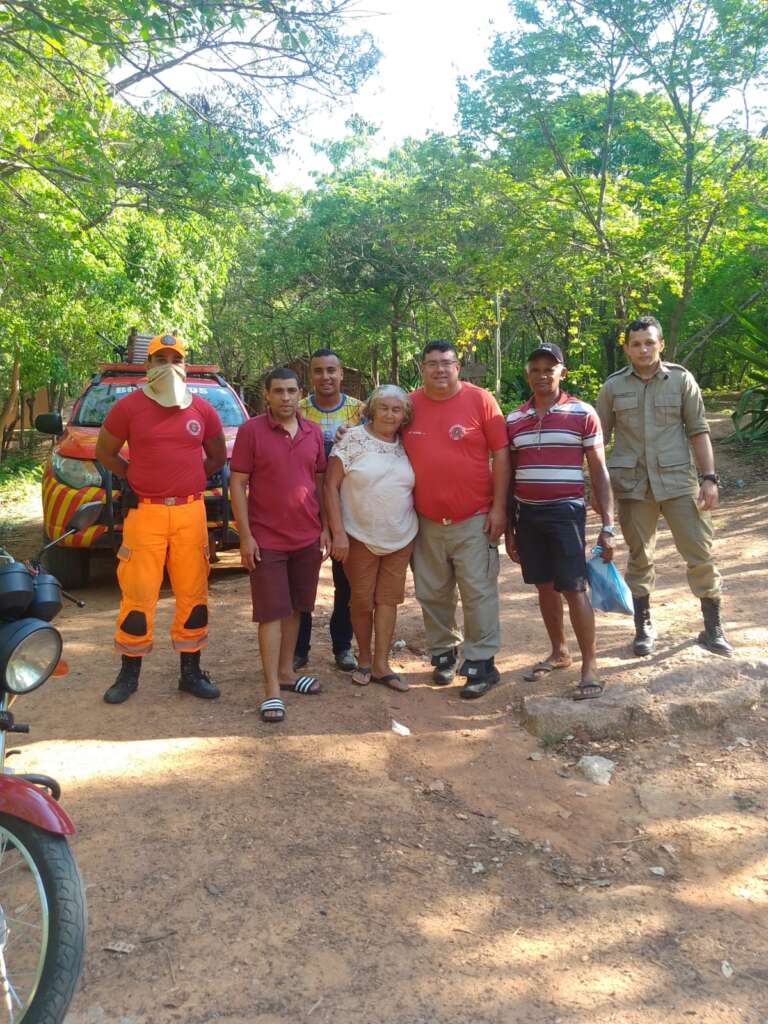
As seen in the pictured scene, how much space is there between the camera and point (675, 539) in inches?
180

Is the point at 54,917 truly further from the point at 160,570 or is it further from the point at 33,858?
the point at 160,570

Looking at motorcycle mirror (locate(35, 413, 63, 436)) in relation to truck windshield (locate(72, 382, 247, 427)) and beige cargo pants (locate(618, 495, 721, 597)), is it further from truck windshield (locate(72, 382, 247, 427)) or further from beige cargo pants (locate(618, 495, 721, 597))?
beige cargo pants (locate(618, 495, 721, 597))

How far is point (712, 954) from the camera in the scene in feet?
7.87

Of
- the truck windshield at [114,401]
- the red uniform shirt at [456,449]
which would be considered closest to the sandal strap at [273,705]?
the red uniform shirt at [456,449]

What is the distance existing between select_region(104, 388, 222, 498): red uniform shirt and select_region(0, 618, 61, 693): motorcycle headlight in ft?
6.11

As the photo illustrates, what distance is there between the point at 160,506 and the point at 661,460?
2.71 meters

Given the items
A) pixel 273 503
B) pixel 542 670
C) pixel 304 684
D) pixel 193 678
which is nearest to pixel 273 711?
pixel 304 684

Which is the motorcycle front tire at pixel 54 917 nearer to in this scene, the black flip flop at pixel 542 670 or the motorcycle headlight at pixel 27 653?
the motorcycle headlight at pixel 27 653

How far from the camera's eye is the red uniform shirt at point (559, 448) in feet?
13.5

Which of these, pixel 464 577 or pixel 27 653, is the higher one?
pixel 27 653

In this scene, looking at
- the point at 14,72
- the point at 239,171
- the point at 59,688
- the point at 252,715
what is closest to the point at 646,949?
the point at 252,715

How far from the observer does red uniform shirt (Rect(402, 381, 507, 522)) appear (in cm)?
422

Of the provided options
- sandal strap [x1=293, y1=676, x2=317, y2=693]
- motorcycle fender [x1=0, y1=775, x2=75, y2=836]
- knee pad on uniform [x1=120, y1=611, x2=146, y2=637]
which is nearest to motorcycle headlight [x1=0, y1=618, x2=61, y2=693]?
motorcycle fender [x1=0, y1=775, x2=75, y2=836]

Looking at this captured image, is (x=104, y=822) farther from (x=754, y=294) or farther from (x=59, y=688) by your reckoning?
(x=754, y=294)
